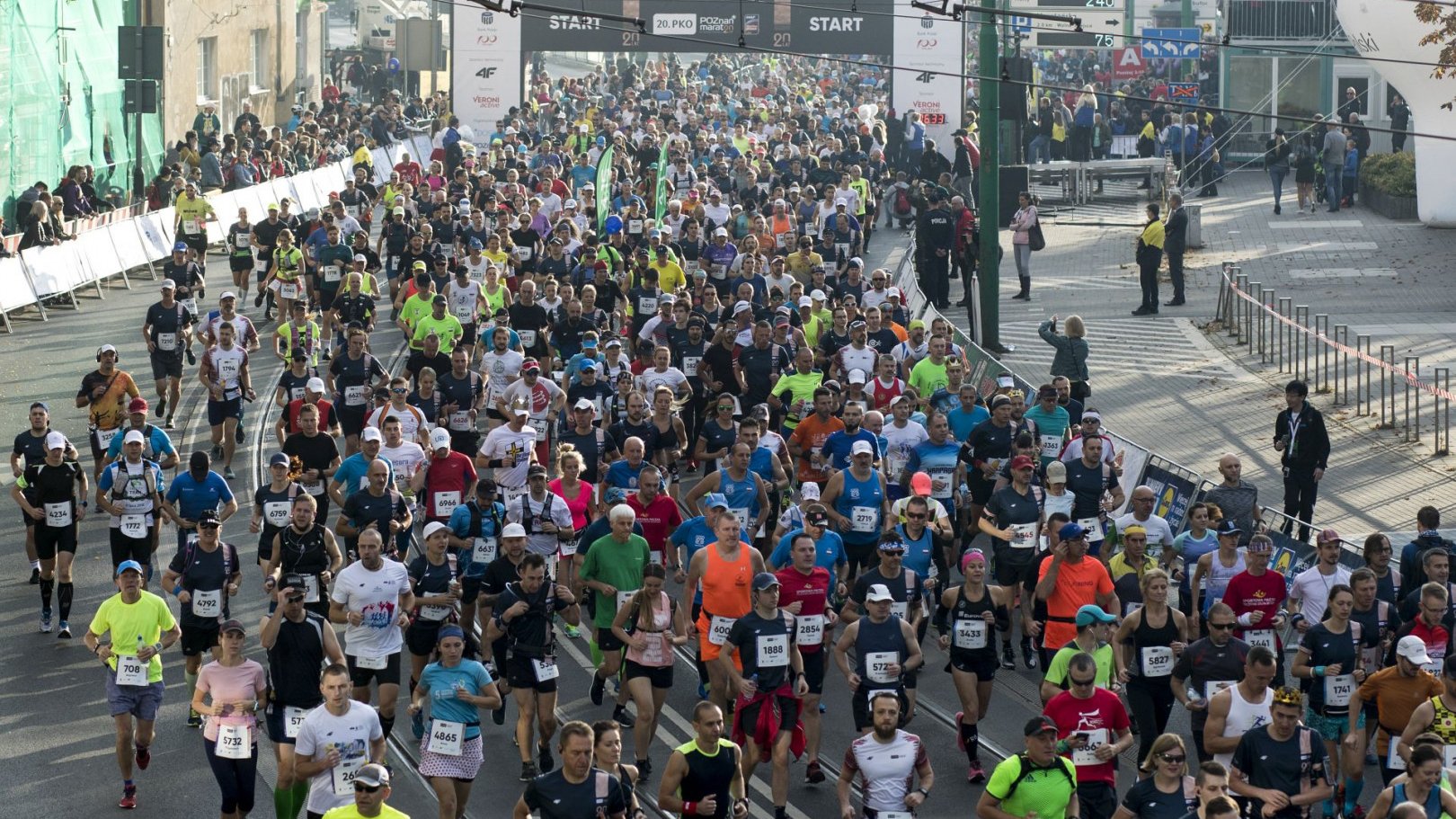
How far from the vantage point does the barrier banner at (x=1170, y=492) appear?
17.1 meters

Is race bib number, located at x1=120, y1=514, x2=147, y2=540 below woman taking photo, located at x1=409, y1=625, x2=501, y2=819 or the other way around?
the other way around

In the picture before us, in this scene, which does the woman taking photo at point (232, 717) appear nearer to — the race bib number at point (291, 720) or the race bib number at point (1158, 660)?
the race bib number at point (291, 720)

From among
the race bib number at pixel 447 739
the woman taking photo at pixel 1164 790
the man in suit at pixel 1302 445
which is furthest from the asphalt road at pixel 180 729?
the man in suit at pixel 1302 445

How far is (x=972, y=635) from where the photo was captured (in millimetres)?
13688

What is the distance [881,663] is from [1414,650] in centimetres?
296

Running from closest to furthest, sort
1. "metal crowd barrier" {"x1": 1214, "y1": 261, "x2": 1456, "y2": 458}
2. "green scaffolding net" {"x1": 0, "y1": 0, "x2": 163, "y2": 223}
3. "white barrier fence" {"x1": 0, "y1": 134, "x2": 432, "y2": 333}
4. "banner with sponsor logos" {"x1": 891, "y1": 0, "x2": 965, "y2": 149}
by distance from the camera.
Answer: "metal crowd barrier" {"x1": 1214, "y1": 261, "x2": 1456, "y2": 458}, "white barrier fence" {"x1": 0, "y1": 134, "x2": 432, "y2": 333}, "green scaffolding net" {"x1": 0, "y1": 0, "x2": 163, "y2": 223}, "banner with sponsor logos" {"x1": 891, "y1": 0, "x2": 965, "y2": 149}

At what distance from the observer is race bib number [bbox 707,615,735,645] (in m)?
13.6

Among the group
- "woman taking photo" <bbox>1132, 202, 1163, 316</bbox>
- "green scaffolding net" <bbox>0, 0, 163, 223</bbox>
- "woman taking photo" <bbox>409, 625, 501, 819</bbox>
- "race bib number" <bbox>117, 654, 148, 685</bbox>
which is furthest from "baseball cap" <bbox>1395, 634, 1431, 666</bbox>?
"green scaffolding net" <bbox>0, 0, 163, 223</bbox>

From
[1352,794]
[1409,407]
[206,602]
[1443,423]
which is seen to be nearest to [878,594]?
[1352,794]

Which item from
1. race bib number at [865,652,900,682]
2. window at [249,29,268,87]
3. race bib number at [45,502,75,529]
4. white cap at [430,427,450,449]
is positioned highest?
window at [249,29,268,87]

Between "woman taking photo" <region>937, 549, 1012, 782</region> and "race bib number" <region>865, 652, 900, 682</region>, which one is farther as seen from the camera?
"woman taking photo" <region>937, 549, 1012, 782</region>

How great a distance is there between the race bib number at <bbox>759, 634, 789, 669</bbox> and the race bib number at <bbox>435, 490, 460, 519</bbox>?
4169mm

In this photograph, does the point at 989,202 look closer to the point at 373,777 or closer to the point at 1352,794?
the point at 1352,794

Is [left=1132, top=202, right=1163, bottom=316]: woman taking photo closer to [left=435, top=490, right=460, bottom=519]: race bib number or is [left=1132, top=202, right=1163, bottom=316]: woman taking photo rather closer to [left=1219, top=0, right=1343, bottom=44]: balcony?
[left=435, top=490, right=460, bottom=519]: race bib number
